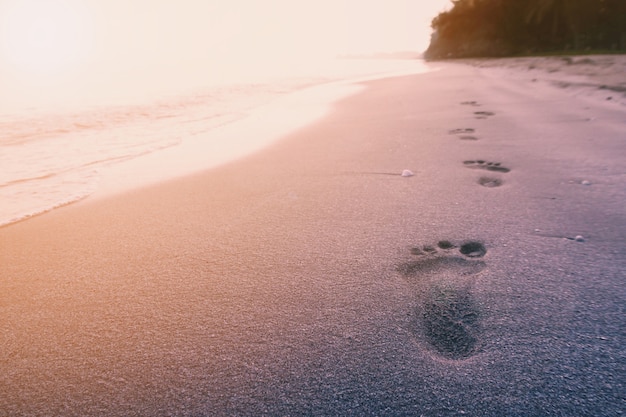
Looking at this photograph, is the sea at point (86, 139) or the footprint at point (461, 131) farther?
the footprint at point (461, 131)

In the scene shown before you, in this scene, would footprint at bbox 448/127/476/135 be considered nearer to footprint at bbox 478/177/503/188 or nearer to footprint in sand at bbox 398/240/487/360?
footprint at bbox 478/177/503/188

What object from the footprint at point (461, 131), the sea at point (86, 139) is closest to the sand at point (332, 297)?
the sea at point (86, 139)

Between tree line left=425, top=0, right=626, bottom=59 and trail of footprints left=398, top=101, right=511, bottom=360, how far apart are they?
2147 centimetres

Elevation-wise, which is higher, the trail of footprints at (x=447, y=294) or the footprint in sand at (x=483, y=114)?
the footprint in sand at (x=483, y=114)

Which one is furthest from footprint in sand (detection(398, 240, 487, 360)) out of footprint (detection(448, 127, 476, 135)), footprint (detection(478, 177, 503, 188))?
footprint (detection(448, 127, 476, 135))

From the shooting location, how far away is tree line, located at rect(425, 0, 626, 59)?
20.0 m

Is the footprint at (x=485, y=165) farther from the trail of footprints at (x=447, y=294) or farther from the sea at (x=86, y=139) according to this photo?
the sea at (x=86, y=139)

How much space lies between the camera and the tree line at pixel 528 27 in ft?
65.8

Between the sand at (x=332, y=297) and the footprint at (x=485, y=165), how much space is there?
26 mm

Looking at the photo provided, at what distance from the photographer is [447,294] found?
1295 millimetres

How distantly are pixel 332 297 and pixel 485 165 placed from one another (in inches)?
77.3

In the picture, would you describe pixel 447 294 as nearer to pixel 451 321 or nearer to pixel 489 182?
pixel 451 321

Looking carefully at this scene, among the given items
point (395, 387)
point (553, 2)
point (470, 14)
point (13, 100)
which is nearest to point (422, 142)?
point (395, 387)

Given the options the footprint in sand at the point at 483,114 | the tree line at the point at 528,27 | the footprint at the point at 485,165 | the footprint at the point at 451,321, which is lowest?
the footprint at the point at 451,321
